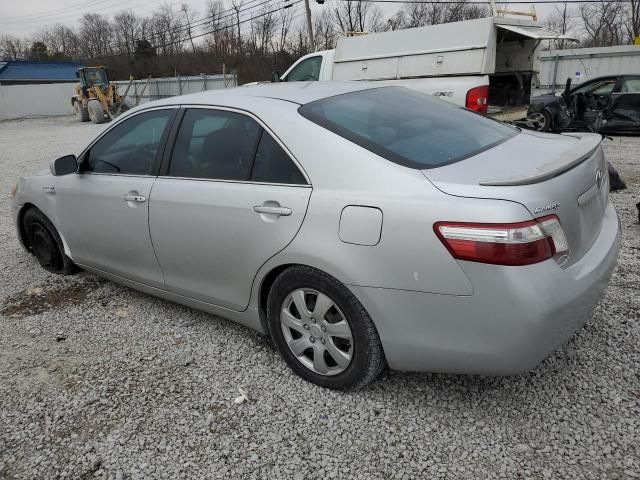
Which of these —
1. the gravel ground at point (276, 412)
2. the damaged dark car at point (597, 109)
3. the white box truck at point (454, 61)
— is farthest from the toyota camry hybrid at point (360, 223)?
the damaged dark car at point (597, 109)

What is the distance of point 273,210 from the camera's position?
8.45ft

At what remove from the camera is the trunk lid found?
207 cm

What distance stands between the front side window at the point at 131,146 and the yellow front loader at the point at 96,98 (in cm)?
2278

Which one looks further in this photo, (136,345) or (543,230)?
(136,345)

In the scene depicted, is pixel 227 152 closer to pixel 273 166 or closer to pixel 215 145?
pixel 215 145

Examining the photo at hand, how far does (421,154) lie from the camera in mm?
2459

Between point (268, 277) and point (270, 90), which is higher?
point (270, 90)

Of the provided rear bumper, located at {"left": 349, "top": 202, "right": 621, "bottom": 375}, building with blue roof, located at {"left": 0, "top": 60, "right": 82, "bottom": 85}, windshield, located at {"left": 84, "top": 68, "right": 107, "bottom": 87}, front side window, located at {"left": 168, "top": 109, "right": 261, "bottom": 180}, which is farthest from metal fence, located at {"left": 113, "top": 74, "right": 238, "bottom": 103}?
rear bumper, located at {"left": 349, "top": 202, "right": 621, "bottom": 375}

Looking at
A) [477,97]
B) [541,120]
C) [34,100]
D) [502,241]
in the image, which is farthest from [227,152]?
[34,100]

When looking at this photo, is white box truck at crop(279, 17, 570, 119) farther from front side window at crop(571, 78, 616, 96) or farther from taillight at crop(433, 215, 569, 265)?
taillight at crop(433, 215, 569, 265)

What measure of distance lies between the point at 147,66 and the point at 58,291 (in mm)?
49601

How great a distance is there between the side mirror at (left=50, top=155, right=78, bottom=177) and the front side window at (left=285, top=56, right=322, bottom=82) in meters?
7.50

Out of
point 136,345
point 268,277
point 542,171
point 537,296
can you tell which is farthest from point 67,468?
point 542,171

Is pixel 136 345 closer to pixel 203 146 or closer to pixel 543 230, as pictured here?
pixel 203 146
